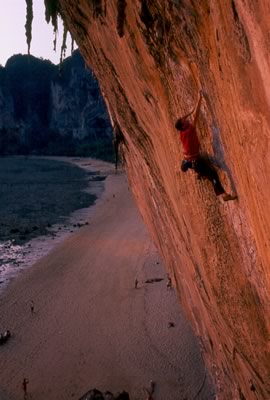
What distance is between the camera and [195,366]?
10055 millimetres

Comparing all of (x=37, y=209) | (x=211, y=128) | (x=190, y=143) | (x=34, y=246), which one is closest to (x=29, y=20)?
(x=190, y=143)

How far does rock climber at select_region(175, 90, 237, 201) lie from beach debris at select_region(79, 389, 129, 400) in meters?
6.09

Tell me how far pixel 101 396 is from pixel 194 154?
6.29 m

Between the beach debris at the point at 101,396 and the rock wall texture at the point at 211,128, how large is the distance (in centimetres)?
299

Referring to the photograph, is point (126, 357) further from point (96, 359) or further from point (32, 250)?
point (32, 250)

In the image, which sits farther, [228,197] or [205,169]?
[205,169]

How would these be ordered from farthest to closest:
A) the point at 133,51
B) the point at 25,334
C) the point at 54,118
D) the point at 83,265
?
1. the point at 54,118
2. the point at 83,265
3. the point at 25,334
4. the point at 133,51

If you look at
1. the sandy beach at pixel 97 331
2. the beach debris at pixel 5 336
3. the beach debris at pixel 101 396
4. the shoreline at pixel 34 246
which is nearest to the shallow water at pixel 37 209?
the shoreline at pixel 34 246

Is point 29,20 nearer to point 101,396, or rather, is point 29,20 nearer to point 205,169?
point 205,169

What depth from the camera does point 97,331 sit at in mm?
12125

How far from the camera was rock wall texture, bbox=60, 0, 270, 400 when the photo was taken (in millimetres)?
2721

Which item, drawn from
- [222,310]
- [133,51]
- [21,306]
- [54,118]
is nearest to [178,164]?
[133,51]

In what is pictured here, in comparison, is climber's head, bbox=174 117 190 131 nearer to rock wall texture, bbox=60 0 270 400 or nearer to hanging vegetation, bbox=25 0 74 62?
rock wall texture, bbox=60 0 270 400

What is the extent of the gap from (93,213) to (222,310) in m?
26.5
